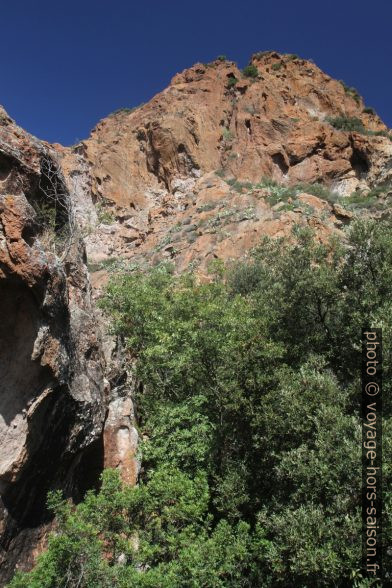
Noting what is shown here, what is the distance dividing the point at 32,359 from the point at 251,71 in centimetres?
4987

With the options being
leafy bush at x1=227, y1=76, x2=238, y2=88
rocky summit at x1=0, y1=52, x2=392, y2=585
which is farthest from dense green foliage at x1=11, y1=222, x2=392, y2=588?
leafy bush at x1=227, y1=76, x2=238, y2=88

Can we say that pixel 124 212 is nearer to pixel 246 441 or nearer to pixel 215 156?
pixel 215 156

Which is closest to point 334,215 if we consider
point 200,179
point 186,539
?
point 200,179

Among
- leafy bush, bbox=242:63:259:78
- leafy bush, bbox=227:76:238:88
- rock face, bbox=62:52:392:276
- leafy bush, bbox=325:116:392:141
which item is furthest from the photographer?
leafy bush, bbox=227:76:238:88

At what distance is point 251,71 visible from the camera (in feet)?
160

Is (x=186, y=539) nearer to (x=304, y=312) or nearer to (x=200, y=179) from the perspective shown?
(x=304, y=312)

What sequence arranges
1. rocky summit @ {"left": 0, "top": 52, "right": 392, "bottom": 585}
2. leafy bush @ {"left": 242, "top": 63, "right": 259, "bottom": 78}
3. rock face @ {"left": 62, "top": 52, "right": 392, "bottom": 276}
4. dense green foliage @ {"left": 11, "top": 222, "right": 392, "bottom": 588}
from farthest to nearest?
1. leafy bush @ {"left": 242, "top": 63, "right": 259, "bottom": 78}
2. rock face @ {"left": 62, "top": 52, "right": 392, "bottom": 276}
3. rocky summit @ {"left": 0, "top": 52, "right": 392, "bottom": 585}
4. dense green foliage @ {"left": 11, "top": 222, "right": 392, "bottom": 588}

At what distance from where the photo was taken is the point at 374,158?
39.9 m

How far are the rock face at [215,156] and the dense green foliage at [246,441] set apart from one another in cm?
1870

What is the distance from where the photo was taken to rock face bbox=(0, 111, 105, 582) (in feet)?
21.9

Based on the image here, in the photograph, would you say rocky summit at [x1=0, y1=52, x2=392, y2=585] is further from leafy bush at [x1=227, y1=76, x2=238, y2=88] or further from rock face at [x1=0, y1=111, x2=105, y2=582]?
leafy bush at [x1=227, y1=76, x2=238, y2=88]

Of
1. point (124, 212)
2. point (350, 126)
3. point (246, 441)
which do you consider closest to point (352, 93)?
point (350, 126)

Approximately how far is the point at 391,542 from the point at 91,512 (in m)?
4.50

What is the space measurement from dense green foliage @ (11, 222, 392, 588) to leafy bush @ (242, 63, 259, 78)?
41308mm
